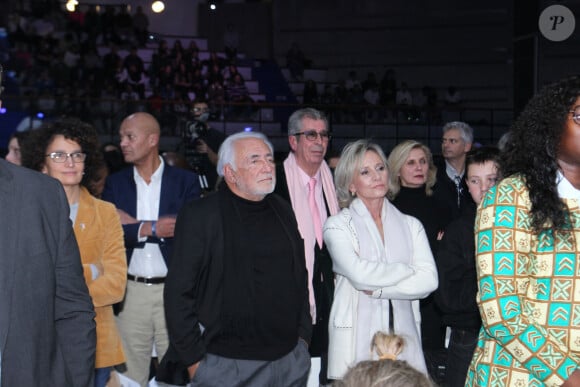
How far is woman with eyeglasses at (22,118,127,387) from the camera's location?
339 cm

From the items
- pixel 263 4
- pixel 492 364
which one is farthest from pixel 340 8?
pixel 492 364

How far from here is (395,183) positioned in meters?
4.52

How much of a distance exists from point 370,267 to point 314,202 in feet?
A: 2.87

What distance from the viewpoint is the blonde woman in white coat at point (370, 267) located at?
3.49 m

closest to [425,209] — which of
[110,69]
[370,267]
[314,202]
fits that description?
[314,202]

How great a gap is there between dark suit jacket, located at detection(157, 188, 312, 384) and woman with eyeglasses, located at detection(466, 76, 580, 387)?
133cm

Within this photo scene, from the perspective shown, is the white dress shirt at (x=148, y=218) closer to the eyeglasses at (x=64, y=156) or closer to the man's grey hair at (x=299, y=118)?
the man's grey hair at (x=299, y=118)

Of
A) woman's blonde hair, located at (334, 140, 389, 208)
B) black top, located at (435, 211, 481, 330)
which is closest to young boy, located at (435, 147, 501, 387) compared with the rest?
black top, located at (435, 211, 481, 330)

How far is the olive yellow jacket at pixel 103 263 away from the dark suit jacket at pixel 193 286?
34 centimetres

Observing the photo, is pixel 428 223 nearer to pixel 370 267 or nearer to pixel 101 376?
pixel 370 267

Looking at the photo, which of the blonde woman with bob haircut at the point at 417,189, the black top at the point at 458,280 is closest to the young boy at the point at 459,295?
the black top at the point at 458,280

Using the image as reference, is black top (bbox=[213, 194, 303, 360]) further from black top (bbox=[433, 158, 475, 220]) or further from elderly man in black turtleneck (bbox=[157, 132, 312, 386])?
black top (bbox=[433, 158, 475, 220])

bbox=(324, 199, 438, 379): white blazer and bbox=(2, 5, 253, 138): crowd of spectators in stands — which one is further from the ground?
bbox=(2, 5, 253, 138): crowd of spectators in stands

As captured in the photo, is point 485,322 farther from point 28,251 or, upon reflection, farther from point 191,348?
point 191,348
